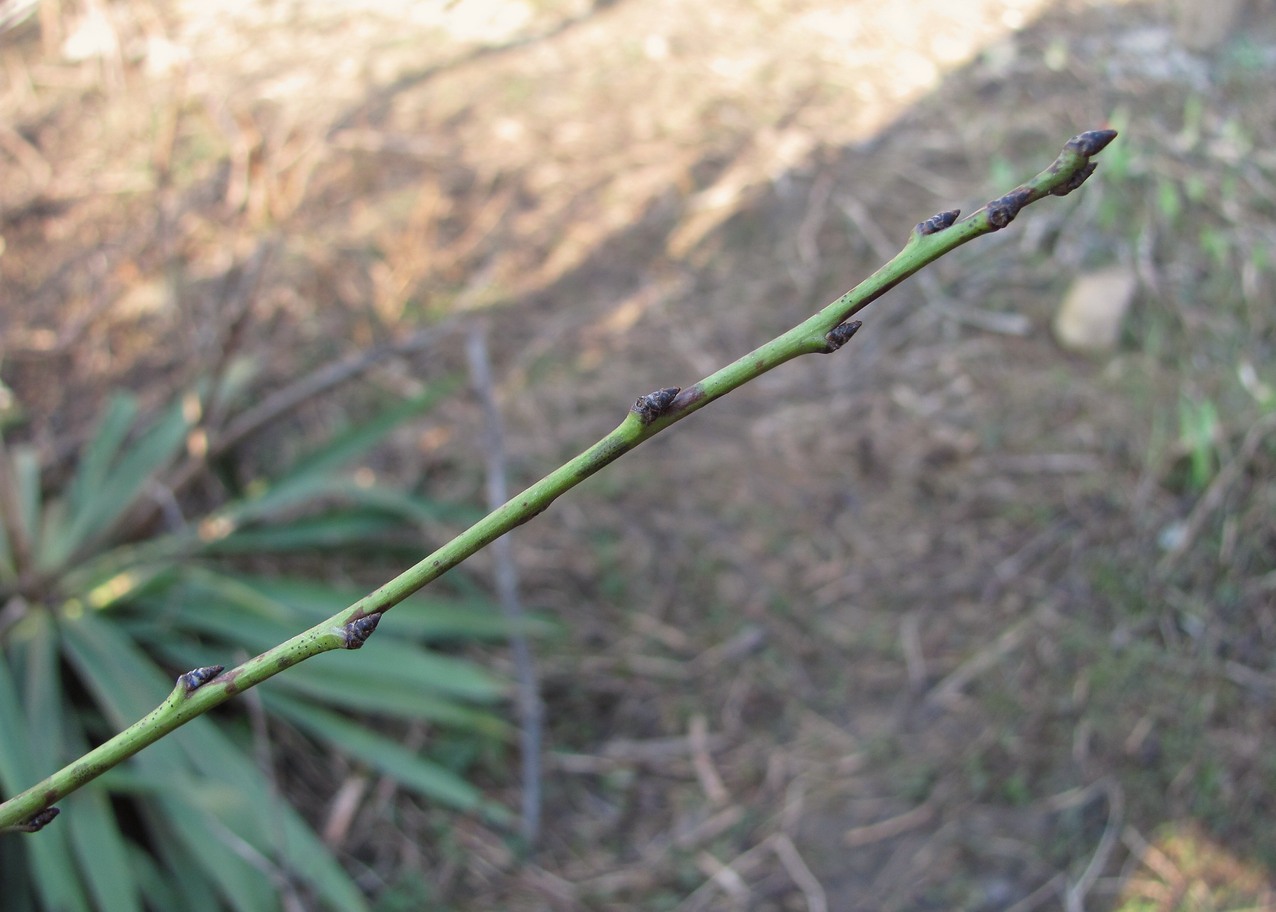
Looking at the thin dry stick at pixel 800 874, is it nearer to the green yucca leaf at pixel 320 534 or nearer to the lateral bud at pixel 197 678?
the green yucca leaf at pixel 320 534

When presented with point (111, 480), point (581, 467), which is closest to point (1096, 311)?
point (111, 480)

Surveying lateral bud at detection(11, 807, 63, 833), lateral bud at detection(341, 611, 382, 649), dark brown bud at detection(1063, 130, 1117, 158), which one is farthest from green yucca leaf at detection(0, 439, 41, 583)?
dark brown bud at detection(1063, 130, 1117, 158)

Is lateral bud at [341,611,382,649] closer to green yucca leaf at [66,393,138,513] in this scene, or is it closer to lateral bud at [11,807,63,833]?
lateral bud at [11,807,63,833]

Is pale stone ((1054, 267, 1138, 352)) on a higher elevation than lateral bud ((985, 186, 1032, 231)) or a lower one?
lower

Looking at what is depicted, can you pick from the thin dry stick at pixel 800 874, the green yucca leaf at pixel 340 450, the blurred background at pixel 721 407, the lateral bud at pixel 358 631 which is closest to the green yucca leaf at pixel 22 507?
the blurred background at pixel 721 407

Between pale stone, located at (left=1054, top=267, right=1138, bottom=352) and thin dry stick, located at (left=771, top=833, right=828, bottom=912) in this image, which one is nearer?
thin dry stick, located at (left=771, top=833, right=828, bottom=912)

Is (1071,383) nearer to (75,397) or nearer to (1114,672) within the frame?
(1114,672)
